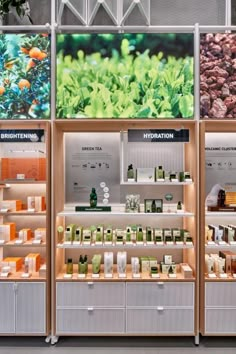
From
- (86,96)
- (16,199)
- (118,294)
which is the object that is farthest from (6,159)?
(118,294)

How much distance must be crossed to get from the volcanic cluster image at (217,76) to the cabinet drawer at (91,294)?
222 centimetres

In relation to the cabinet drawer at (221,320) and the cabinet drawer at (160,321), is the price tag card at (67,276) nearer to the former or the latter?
the cabinet drawer at (160,321)

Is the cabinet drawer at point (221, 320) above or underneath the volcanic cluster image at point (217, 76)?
underneath

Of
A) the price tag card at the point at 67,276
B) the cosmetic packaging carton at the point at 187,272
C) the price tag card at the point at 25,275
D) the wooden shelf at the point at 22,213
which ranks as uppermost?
the wooden shelf at the point at 22,213

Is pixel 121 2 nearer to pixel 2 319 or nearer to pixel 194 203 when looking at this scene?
pixel 194 203

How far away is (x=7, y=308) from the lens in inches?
147

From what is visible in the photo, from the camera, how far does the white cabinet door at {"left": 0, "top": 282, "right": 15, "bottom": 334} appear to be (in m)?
3.72

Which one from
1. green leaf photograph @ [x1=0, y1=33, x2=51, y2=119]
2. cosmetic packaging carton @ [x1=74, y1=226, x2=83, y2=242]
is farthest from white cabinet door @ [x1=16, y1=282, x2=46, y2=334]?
green leaf photograph @ [x1=0, y1=33, x2=51, y2=119]

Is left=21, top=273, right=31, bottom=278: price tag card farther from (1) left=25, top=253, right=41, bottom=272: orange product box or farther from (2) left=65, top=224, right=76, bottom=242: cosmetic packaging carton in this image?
(2) left=65, top=224, right=76, bottom=242: cosmetic packaging carton

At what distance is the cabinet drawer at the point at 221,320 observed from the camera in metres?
3.71

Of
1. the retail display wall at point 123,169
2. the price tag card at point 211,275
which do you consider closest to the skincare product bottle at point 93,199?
the retail display wall at point 123,169

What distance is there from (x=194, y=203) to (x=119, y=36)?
2087 millimetres

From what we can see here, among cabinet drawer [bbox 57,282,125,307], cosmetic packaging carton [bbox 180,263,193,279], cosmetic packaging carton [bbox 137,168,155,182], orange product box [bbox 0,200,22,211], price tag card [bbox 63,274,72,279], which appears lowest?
cabinet drawer [bbox 57,282,125,307]

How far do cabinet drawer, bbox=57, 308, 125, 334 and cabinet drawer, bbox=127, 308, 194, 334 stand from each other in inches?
4.9
